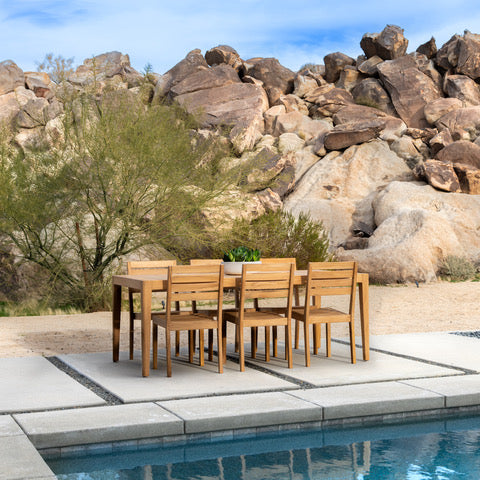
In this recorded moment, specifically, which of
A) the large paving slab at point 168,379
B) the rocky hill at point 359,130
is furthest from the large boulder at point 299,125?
the large paving slab at point 168,379

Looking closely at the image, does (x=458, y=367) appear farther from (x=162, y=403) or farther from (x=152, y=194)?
(x=152, y=194)

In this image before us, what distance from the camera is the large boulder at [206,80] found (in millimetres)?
31484

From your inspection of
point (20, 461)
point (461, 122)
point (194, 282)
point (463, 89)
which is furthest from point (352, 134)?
point (20, 461)

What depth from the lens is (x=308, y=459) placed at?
4.74 metres

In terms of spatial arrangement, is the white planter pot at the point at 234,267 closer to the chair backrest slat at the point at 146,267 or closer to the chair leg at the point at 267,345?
the chair leg at the point at 267,345

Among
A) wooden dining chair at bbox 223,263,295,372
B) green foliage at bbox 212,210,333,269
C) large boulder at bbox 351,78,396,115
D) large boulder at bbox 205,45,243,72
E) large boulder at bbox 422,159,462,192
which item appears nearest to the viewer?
wooden dining chair at bbox 223,263,295,372

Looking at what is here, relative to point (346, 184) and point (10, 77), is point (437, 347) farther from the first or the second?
point (10, 77)

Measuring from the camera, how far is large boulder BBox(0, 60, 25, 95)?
37344 mm

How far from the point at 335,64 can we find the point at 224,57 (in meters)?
5.52

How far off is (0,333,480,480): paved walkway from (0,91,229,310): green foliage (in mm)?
5042

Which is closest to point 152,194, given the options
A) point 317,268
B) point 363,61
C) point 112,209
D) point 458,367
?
point 112,209

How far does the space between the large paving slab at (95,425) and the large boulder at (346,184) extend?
17.1 m

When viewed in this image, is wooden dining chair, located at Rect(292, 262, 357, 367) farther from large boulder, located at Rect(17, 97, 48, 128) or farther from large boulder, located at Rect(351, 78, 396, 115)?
large boulder, located at Rect(17, 97, 48, 128)

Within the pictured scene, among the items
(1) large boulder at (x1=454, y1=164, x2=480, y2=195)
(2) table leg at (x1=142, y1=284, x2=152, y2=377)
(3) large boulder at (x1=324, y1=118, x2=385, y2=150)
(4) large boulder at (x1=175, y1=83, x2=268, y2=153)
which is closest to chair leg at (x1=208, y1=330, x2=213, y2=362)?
(2) table leg at (x1=142, y1=284, x2=152, y2=377)
